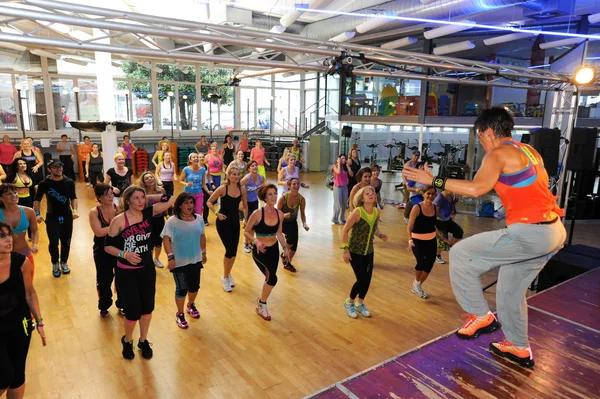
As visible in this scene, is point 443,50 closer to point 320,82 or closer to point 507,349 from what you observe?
point 320,82

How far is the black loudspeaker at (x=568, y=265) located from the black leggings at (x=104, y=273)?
5.07 m

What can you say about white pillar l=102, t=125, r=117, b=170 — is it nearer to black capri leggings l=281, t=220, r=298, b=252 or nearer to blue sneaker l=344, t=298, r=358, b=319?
black capri leggings l=281, t=220, r=298, b=252

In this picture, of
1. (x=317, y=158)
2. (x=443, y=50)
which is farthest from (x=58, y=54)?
(x=443, y=50)

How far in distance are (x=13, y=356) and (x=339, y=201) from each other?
6.41 metres

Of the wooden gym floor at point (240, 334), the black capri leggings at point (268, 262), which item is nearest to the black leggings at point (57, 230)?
the wooden gym floor at point (240, 334)

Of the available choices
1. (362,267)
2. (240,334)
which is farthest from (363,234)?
(240,334)

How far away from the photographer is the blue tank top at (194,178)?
6613mm

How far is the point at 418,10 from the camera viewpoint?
337 inches

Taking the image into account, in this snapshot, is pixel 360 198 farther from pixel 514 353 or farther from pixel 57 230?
pixel 57 230

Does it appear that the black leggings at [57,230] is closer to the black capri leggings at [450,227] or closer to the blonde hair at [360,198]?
the blonde hair at [360,198]

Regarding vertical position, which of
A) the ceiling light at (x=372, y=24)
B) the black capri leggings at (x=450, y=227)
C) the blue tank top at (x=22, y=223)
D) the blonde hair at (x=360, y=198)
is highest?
the ceiling light at (x=372, y=24)

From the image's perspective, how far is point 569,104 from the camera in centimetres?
785

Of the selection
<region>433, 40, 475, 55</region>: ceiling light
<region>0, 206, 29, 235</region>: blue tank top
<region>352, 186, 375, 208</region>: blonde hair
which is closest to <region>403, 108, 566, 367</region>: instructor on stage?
<region>352, 186, 375, 208</region>: blonde hair

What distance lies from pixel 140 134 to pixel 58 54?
3.97 metres
